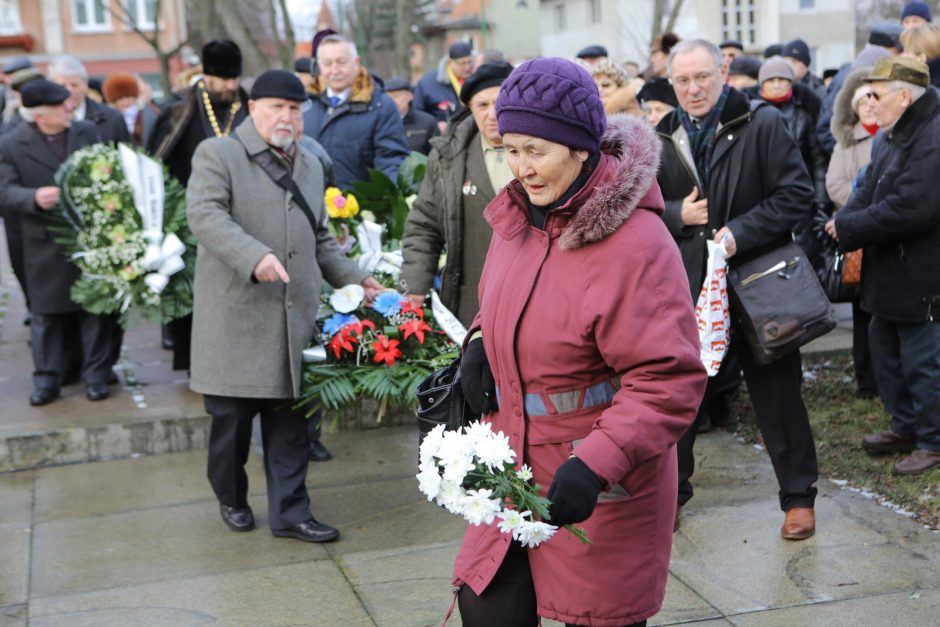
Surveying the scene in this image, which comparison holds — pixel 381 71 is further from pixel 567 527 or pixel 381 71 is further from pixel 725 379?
pixel 567 527

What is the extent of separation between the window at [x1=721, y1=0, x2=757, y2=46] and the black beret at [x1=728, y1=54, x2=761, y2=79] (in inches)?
1449

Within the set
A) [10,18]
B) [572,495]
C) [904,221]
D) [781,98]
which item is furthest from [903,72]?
[10,18]

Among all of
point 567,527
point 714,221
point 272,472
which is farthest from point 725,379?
point 567,527

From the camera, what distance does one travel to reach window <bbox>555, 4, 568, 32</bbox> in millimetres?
53909

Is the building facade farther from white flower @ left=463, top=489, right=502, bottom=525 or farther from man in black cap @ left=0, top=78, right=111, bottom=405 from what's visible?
white flower @ left=463, top=489, right=502, bottom=525

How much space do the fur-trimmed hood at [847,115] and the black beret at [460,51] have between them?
486cm

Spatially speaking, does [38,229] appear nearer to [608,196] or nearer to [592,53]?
[592,53]

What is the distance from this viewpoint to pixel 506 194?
10.1 feet

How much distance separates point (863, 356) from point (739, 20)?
41081mm

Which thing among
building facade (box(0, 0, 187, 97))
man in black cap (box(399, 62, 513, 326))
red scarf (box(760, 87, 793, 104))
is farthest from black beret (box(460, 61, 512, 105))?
building facade (box(0, 0, 187, 97))

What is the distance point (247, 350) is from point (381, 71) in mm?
46222

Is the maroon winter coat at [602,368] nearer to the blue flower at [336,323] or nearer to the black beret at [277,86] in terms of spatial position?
the black beret at [277,86]

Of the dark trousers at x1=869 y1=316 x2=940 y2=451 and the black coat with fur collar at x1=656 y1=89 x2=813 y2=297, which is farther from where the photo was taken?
the dark trousers at x1=869 y1=316 x2=940 y2=451

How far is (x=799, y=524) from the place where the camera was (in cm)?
505
